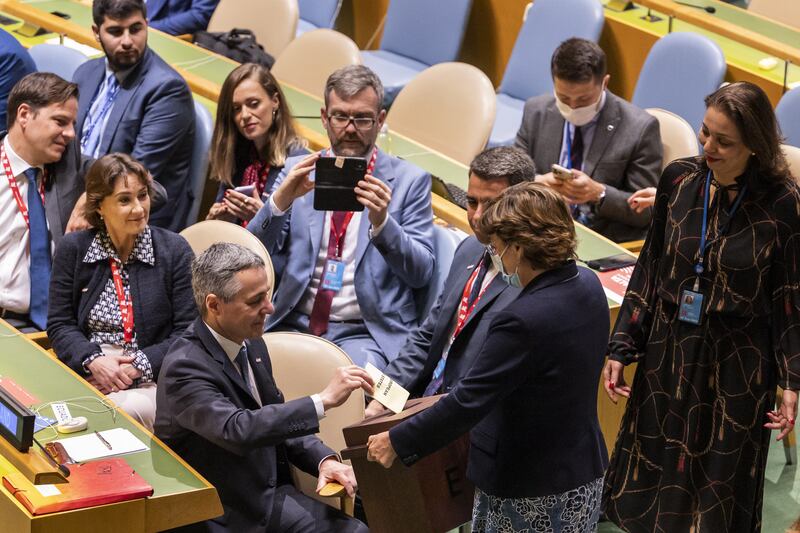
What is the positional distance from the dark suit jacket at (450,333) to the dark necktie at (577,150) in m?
1.25

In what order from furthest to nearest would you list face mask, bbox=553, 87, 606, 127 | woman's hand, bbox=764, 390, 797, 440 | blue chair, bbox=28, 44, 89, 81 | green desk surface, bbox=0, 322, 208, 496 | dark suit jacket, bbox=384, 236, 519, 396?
blue chair, bbox=28, 44, 89, 81 → face mask, bbox=553, 87, 606, 127 → dark suit jacket, bbox=384, 236, 519, 396 → woman's hand, bbox=764, 390, 797, 440 → green desk surface, bbox=0, 322, 208, 496

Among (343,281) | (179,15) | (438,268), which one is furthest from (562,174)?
(179,15)

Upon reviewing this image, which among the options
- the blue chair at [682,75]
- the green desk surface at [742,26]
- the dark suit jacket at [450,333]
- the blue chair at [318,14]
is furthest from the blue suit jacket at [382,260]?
the blue chair at [318,14]

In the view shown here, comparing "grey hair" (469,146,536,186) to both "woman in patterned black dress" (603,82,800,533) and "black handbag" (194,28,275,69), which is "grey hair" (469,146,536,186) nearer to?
"woman in patterned black dress" (603,82,800,533)

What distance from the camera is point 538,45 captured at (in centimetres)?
616

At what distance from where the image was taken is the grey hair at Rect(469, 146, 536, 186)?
3.34m

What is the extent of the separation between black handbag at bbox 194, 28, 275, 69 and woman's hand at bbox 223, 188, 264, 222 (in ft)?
6.72

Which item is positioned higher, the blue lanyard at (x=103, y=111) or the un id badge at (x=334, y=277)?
the blue lanyard at (x=103, y=111)

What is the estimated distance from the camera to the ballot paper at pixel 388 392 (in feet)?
9.69

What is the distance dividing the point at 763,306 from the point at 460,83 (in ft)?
9.09

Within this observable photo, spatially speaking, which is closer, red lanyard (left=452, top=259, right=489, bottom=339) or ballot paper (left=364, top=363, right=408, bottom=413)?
ballot paper (left=364, top=363, right=408, bottom=413)

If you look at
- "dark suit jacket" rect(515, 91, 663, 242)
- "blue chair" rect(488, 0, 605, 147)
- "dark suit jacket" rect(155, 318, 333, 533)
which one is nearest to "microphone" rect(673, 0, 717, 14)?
"blue chair" rect(488, 0, 605, 147)

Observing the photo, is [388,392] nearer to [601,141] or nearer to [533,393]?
[533,393]

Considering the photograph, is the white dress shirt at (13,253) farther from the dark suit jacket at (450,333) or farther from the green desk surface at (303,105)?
the dark suit jacket at (450,333)
